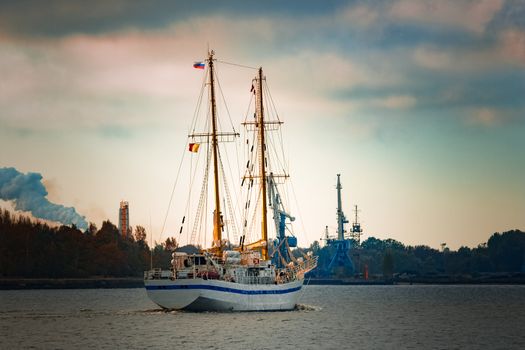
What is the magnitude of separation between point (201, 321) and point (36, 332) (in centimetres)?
1983

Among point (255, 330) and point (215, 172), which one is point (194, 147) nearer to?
point (215, 172)

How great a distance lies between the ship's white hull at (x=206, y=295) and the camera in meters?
115

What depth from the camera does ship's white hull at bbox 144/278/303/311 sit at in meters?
115

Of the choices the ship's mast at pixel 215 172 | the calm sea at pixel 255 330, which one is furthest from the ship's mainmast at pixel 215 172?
the calm sea at pixel 255 330

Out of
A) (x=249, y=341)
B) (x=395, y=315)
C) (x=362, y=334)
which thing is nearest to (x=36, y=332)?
(x=249, y=341)

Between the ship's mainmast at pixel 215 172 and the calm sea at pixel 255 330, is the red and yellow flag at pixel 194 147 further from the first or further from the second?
the calm sea at pixel 255 330

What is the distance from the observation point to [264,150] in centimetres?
14175

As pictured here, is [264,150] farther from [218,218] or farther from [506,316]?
[506,316]

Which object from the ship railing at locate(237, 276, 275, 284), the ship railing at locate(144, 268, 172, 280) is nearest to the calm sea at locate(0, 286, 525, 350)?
the ship railing at locate(237, 276, 275, 284)

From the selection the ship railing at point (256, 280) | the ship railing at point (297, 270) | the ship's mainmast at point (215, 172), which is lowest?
the ship railing at point (256, 280)

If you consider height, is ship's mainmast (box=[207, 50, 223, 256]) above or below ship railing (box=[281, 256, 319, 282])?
above

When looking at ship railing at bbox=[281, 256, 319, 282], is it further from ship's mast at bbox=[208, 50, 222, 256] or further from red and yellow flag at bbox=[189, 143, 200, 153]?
red and yellow flag at bbox=[189, 143, 200, 153]

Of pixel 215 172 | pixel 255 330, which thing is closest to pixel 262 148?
pixel 215 172

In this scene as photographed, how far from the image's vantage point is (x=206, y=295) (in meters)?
115
